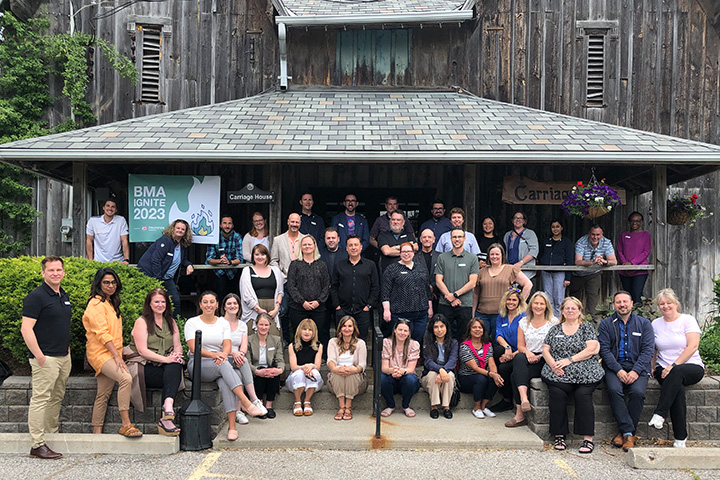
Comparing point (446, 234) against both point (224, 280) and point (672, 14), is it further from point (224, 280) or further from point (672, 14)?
point (672, 14)

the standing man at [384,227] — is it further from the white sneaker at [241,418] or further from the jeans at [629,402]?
the jeans at [629,402]

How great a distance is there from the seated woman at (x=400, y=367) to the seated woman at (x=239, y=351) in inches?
51.1

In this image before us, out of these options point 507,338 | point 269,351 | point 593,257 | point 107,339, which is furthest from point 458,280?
point 107,339

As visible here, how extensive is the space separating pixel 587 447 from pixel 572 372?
692 millimetres

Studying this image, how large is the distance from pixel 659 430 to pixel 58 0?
1173 centimetres

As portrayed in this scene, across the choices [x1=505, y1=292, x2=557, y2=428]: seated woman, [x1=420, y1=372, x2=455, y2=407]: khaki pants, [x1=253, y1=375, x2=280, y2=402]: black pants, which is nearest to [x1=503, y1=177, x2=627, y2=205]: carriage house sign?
[x1=505, y1=292, x2=557, y2=428]: seated woman

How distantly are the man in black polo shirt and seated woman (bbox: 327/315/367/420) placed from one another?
2602 millimetres

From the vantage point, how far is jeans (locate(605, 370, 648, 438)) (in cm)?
589

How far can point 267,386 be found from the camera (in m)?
6.58

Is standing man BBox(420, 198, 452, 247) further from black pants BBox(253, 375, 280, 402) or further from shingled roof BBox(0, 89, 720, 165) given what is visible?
black pants BBox(253, 375, 280, 402)

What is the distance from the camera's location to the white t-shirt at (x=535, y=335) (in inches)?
251

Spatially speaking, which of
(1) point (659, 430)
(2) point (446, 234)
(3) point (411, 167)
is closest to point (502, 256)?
(2) point (446, 234)

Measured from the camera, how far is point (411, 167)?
10234 mm

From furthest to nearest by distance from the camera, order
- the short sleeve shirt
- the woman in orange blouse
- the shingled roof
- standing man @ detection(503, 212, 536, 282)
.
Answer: standing man @ detection(503, 212, 536, 282), the shingled roof, the woman in orange blouse, the short sleeve shirt
